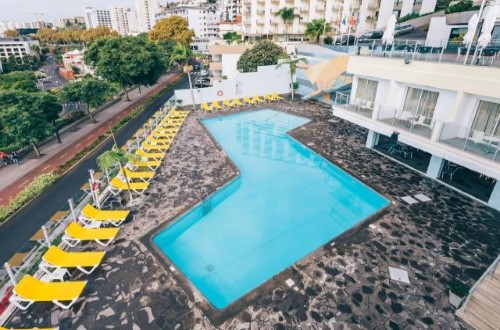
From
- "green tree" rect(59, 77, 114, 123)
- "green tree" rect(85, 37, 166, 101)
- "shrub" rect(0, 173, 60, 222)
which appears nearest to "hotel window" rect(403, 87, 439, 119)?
"shrub" rect(0, 173, 60, 222)

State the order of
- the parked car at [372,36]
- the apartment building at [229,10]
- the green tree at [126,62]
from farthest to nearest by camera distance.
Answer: the apartment building at [229,10]
the green tree at [126,62]
the parked car at [372,36]

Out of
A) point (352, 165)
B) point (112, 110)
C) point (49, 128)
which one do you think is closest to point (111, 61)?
point (112, 110)

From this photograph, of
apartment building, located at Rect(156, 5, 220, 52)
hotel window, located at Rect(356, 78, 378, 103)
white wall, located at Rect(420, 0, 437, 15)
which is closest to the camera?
hotel window, located at Rect(356, 78, 378, 103)

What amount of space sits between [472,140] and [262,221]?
9600mm

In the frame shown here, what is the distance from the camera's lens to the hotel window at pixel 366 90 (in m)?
16.1

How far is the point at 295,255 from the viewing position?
33.4ft

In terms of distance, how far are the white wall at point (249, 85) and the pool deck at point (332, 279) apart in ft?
59.9

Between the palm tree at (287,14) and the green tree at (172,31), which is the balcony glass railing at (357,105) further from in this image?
the green tree at (172,31)

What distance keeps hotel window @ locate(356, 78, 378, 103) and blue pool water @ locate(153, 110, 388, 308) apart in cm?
475

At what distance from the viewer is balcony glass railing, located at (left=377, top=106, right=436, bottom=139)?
41.7 feet

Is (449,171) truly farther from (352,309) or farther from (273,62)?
(273,62)

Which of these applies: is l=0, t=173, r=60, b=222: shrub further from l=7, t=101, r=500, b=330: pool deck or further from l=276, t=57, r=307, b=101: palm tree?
l=276, t=57, r=307, b=101: palm tree

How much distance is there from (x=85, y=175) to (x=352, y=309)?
64.8 feet

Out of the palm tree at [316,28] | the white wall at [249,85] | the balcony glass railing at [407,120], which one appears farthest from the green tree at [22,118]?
the palm tree at [316,28]
